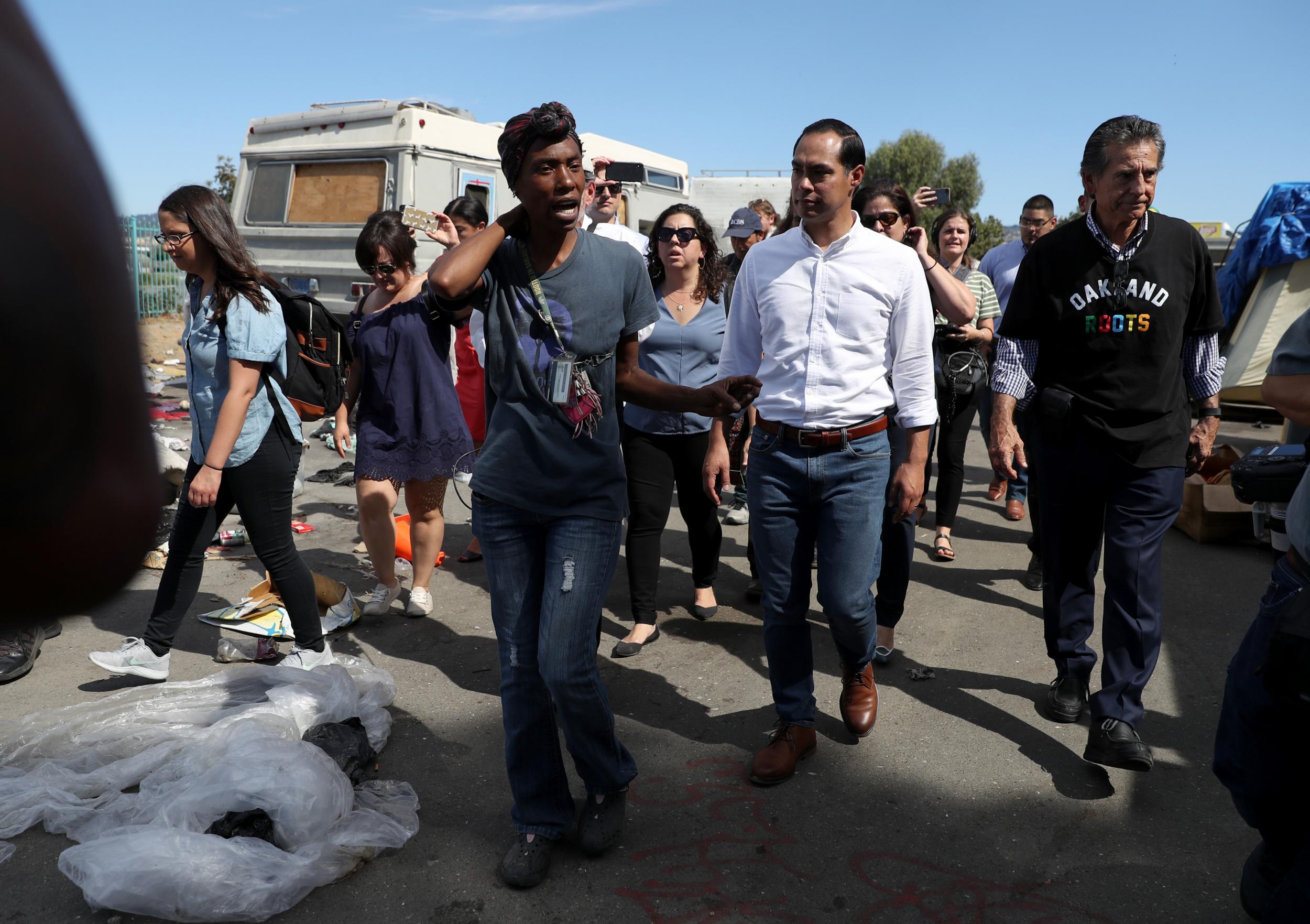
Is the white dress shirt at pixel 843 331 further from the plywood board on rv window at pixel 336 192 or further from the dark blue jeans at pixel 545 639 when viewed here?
the plywood board on rv window at pixel 336 192

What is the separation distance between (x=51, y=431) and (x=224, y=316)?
355 centimetres

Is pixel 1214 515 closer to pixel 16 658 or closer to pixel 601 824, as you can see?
pixel 601 824

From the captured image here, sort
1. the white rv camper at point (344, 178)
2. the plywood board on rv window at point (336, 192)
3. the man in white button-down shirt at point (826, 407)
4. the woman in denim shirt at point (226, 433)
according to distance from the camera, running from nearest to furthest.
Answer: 1. the man in white button-down shirt at point (826, 407)
2. the woman in denim shirt at point (226, 433)
3. the white rv camper at point (344, 178)
4. the plywood board on rv window at point (336, 192)

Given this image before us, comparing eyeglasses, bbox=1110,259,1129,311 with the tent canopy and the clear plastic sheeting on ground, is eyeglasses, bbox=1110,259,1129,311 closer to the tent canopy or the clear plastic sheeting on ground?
the clear plastic sheeting on ground

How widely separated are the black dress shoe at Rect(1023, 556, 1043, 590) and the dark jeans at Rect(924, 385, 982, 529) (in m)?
0.71

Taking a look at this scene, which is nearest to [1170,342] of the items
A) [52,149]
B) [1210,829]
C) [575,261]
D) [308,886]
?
[1210,829]

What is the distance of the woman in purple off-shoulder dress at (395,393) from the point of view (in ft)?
16.4

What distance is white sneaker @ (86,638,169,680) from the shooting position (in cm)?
416

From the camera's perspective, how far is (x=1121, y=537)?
350 cm

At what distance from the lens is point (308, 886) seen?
281cm

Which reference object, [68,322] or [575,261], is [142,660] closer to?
[575,261]

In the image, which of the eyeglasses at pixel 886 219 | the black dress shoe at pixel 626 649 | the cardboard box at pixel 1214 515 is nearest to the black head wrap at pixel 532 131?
the eyeglasses at pixel 886 219

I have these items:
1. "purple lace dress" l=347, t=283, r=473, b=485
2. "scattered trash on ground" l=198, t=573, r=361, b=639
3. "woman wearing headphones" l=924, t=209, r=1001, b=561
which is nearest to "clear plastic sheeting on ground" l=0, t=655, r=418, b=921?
"scattered trash on ground" l=198, t=573, r=361, b=639

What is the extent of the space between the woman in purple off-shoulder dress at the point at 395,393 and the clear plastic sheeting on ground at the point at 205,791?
3.89ft
